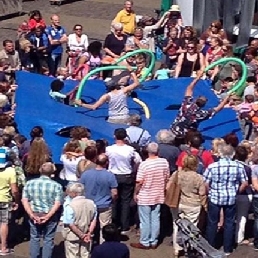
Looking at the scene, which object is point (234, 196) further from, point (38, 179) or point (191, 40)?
point (191, 40)

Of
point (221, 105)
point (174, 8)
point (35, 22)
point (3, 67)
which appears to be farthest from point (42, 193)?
point (174, 8)

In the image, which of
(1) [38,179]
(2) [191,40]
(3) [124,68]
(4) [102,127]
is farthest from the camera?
(2) [191,40]

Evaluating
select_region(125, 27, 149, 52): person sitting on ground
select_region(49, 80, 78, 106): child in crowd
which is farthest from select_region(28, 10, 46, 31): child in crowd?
select_region(49, 80, 78, 106): child in crowd

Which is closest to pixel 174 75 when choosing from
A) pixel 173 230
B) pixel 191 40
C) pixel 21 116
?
pixel 191 40

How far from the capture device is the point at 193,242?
35.8 ft

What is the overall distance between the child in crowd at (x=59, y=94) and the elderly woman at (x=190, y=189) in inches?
167

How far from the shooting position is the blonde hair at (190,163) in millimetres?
11344

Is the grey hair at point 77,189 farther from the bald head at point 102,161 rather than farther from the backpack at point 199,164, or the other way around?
the backpack at point 199,164

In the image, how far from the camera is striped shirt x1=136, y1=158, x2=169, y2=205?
38.3ft

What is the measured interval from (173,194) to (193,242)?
93 cm

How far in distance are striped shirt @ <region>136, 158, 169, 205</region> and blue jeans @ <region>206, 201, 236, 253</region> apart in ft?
2.20

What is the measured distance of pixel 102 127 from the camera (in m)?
14.2

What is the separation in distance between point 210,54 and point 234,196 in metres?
5.96

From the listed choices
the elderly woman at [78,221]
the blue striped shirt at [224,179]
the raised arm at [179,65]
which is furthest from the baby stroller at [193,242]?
the raised arm at [179,65]
